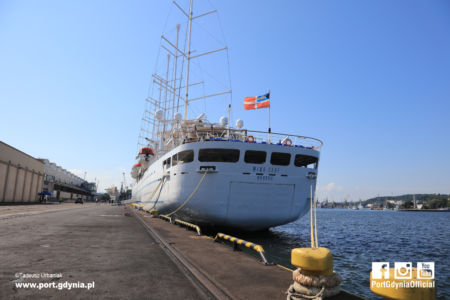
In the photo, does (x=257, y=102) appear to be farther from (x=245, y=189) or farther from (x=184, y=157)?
(x=245, y=189)

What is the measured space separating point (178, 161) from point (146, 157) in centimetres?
2051

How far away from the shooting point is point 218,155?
1750cm

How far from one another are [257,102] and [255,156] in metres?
4.34

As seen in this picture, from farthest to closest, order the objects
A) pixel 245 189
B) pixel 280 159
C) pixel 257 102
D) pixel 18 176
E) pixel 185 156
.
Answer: pixel 18 176, pixel 257 102, pixel 185 156, pixel 280 159, pixel 245 189

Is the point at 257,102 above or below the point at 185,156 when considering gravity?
above

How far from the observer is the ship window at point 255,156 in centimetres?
1650

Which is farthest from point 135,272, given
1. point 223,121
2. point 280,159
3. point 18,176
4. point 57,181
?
point 57,181

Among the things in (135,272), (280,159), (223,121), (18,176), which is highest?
(223,121)

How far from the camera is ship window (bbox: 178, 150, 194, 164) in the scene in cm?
1767

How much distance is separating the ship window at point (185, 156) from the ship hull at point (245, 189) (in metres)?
0.41

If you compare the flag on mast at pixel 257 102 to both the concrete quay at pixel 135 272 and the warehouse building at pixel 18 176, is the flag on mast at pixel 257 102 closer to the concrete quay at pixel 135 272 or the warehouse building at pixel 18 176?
the concrete quay at pixel 135 272

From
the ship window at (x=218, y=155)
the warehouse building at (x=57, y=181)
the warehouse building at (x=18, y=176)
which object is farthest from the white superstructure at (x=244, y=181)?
the warehouse building at (x=57, y=181)

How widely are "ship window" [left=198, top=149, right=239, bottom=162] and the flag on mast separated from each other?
13.8 feet

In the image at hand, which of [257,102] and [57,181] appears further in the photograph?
[57,181]
